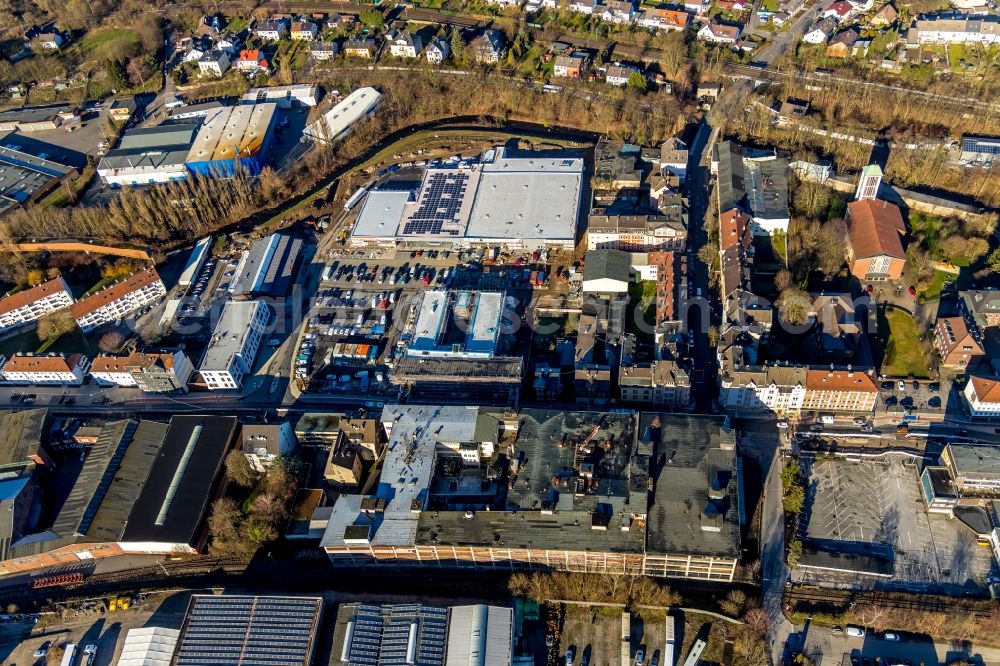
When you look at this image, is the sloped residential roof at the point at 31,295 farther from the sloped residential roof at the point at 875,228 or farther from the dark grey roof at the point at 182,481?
the sloped residential roof at the point at 875,228

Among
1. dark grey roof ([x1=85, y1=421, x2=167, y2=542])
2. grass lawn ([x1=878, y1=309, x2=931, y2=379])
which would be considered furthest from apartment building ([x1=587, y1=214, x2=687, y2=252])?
dark grey roof ([x1=85, y1=421, x2=167, y2=542])

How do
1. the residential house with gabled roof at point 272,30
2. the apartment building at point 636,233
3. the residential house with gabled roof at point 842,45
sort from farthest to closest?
the residential house with gabled roof at point 272,30 < the residential house with gabled roof at point 842,45 < the apartment building at point 636,233

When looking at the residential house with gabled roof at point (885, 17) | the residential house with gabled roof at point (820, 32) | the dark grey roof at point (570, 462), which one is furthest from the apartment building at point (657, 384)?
the residential house with gabled roof at point (885, 17)

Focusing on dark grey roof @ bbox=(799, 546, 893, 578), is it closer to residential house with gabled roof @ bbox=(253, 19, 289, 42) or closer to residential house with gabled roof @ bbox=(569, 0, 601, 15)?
residential house with gabled roof @ bbox=(569, 0, 601, 15)

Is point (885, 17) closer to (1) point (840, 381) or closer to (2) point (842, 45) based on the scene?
(2) point (842, 45)

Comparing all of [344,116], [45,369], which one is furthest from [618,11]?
[45,369]
